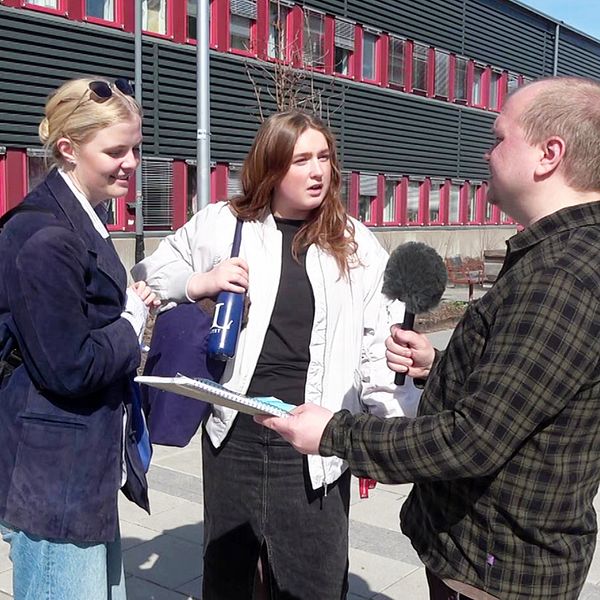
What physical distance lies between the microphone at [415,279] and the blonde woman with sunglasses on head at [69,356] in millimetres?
807

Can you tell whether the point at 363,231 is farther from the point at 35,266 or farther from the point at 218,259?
the point at 35,266

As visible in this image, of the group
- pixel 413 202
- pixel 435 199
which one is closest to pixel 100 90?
pixel 413 202

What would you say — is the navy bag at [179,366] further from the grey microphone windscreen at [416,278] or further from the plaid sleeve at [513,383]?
the plaid sleeve at [513,383]

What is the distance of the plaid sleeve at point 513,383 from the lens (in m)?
1.75

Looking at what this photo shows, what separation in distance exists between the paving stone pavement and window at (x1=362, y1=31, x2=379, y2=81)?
1879 cm

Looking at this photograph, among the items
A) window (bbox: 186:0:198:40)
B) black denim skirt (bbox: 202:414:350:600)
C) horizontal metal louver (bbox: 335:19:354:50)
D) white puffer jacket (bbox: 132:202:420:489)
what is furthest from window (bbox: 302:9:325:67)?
black denim skirt (bbox: 202:414:350:600)

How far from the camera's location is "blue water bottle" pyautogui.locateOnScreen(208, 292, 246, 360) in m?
2.75

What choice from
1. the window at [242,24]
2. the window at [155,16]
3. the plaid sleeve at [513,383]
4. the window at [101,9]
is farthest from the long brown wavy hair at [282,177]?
the window at [242,24]

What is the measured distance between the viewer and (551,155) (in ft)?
6.12

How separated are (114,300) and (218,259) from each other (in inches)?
25.2

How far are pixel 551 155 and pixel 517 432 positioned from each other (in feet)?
2.09

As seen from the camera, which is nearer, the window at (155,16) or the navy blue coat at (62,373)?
the navy blue coat at (62,373)

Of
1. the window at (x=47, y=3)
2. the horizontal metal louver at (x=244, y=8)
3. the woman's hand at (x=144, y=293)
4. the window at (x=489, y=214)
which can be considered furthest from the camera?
the window at (x=489, y=214)

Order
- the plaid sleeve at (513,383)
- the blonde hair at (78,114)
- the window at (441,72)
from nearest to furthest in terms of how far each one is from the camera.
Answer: the plaid sleeve at (513,383), the blonde hair at (78,114), the window at (441,72)
